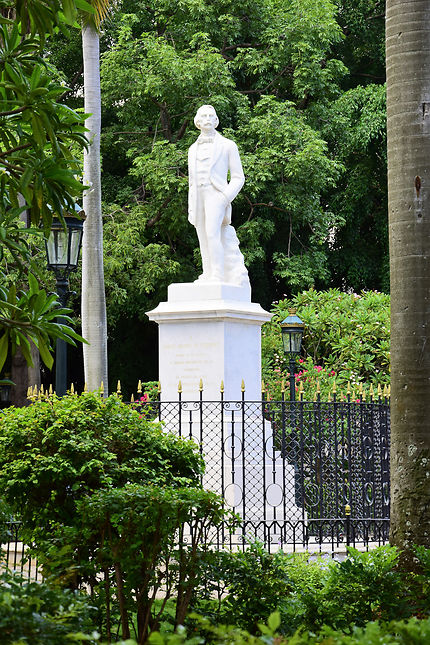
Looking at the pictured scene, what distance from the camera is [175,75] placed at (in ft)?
77.8

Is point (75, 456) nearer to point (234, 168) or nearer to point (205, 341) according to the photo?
point (205, 341)

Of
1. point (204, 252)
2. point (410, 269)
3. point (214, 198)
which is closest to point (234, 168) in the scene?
point (214, 198)

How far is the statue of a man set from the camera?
13.8 m

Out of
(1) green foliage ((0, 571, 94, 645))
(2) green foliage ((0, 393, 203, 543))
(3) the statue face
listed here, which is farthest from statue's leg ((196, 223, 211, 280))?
(1) green foliage ((0, 571, 94, 645))

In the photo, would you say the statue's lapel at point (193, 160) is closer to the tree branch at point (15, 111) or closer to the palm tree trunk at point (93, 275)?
the palm tree trunk at point (93, 275)

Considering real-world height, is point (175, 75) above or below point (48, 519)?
above

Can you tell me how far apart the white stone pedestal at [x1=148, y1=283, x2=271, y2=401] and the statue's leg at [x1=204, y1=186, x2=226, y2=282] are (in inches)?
17.7

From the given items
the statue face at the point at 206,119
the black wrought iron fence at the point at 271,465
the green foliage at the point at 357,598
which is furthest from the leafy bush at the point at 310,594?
the statue face at the point at 206,119

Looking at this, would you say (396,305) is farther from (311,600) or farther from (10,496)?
(10,496)

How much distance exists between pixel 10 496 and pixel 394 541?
2.57 metres

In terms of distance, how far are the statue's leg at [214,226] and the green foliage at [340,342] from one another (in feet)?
21.0

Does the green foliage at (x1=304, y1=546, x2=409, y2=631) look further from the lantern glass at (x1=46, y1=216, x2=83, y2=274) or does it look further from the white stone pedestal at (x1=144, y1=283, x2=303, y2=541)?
the lantern glass at (x1=46, y1=216, x2=83, y2=274)

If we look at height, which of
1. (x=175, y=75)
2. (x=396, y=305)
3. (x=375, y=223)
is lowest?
(x=396, y=305)

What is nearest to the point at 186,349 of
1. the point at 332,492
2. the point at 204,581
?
the point at 332,492
